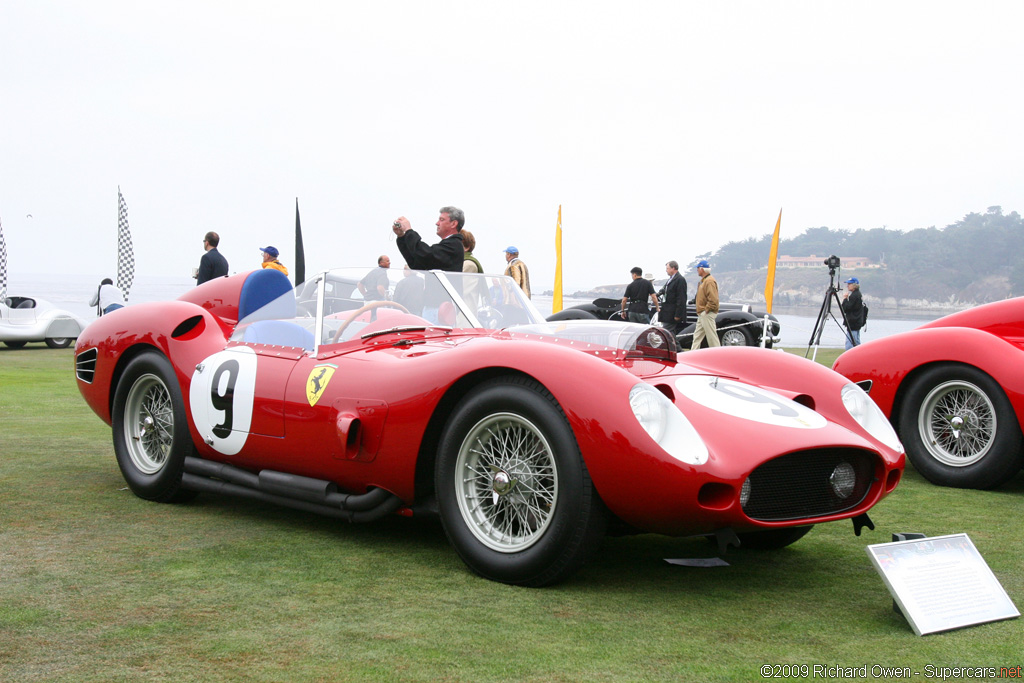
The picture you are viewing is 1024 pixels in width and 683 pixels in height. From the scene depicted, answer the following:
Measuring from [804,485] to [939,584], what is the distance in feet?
1.77

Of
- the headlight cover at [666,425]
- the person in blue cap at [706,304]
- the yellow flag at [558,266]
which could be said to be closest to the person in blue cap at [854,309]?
the person in blue cap at [706,304]

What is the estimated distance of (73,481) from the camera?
5.14 metres

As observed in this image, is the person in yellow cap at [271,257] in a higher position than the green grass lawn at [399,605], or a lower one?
higher

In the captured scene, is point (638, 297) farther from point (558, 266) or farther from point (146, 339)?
point (146, 339)

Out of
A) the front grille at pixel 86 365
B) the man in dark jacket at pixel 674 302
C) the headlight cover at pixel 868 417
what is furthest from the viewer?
the man in dark jacket at pixel 674 302

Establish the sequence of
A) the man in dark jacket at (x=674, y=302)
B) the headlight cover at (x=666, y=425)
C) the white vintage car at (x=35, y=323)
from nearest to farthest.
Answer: the headlight cover at (x=666, y=425)
the man in dark jacket at (x=674, y=302)
the white vintage car at (x=35, y=323)

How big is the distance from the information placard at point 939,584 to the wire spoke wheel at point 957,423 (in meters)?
2.72

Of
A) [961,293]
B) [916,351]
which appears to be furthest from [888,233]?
[916,351]

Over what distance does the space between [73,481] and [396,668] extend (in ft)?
11.2

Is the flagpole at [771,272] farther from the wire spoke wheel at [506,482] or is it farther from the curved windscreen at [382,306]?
the wire spoke wheel at [506,482]

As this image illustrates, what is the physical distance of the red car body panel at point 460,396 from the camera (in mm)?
3107

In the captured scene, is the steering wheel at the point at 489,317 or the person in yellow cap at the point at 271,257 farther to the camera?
the person in yellow cap at the point at 271,257

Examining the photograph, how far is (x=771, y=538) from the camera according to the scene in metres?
4.05

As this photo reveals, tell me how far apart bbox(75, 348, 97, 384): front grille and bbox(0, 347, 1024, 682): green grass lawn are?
30.6 inches
